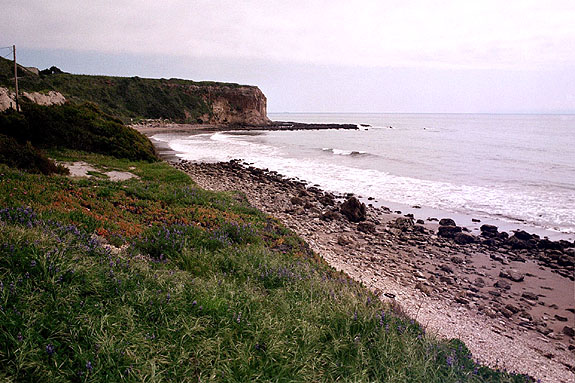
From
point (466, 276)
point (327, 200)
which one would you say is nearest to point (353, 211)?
point (327, 200)

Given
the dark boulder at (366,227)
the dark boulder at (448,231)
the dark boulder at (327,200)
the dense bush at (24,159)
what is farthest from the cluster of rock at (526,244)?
the dense bush at (24,159)

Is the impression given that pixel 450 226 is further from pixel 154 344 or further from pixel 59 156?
pixel 59 156

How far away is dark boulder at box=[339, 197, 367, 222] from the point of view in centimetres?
1483

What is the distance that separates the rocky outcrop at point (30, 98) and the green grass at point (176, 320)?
16428 millimetres

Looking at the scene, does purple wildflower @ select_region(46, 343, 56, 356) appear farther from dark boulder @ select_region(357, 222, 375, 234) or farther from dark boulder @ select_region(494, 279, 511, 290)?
dark boulder @ select_region(357, 222, 375, 234)

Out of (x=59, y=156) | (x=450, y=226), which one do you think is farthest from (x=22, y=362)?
(x=59, y=156)

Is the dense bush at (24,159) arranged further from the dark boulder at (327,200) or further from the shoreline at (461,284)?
the dark boulder at (327,200)

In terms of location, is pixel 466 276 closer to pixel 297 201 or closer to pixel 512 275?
pixel 512 275

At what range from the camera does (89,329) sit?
3.02m

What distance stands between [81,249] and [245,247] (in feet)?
9.78

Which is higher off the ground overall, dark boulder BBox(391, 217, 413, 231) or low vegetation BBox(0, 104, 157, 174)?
low vegetation BBox(0, 104, 157, 174)

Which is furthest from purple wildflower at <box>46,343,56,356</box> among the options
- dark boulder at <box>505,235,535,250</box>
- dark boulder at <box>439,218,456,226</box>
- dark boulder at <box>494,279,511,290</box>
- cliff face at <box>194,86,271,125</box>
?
cliff face at <box>194,86,271,125</box>

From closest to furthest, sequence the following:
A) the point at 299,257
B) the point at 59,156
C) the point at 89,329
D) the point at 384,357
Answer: the point at 89,329, the point at 384,357, the point at 299,257, the point at 59,156

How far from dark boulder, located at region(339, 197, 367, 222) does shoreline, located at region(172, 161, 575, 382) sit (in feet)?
1.08
